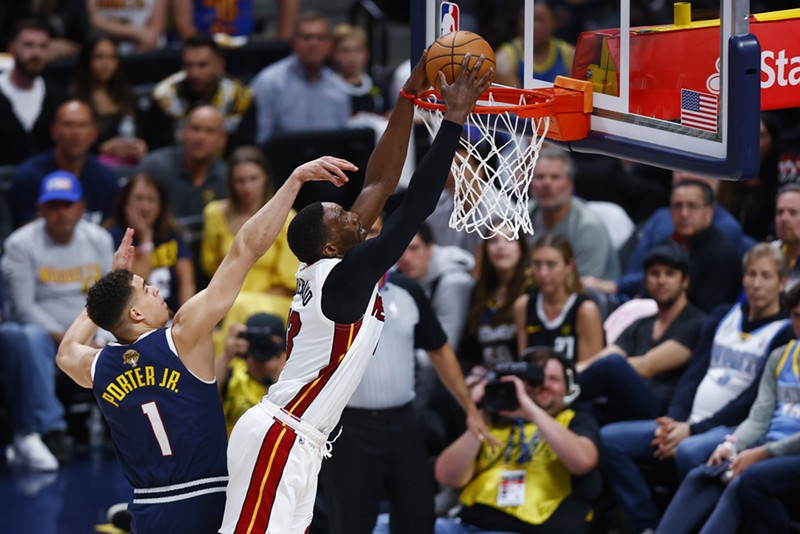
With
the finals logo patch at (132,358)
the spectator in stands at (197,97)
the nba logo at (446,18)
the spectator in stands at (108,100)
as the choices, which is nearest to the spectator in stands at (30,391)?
the spectator in stands at (108,100)

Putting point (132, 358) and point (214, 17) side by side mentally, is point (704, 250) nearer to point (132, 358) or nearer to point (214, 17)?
point (132, 358)

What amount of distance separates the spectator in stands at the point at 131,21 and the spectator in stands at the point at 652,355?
21.2ft

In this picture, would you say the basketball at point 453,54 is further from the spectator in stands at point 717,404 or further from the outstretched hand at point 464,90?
the spectator in stands at point 717,404

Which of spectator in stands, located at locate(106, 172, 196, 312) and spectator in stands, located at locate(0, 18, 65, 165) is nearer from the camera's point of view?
spectator in stands, located at locate(106, 172, 196, 312)

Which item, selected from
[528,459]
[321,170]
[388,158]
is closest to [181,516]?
[321,170]

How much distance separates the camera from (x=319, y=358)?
5320 millimetres

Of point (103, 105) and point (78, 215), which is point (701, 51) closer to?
point (78, 215)

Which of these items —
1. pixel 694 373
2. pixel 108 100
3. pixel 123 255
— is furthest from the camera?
pixel 108 100

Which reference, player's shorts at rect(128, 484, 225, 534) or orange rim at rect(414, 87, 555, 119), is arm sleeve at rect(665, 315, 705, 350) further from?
player's shorts at rect(128, 484, 225, 534)

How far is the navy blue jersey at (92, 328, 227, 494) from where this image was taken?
17.5 feet

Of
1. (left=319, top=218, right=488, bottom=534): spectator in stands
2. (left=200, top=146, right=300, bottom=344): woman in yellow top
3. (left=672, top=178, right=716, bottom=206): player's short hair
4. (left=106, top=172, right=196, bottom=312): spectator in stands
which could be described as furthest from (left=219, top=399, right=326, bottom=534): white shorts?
(left=106, top=172, right=196, bottom=312): spectator in stands

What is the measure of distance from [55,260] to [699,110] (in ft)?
18.9

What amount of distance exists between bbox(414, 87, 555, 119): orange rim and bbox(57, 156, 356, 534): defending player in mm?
570

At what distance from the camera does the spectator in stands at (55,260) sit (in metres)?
9.73
